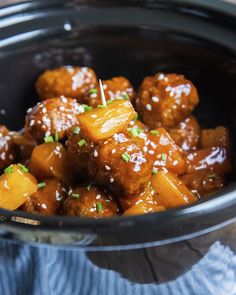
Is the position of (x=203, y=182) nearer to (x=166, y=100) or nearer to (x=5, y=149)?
(x=166, y=100)

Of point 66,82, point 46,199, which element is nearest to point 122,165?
point 46,199

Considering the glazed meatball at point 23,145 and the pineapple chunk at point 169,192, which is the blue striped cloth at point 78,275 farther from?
the glazed meatball at point 23,145

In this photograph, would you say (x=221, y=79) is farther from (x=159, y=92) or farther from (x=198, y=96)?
(x=159, y=92)

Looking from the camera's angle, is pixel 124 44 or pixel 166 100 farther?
pixel 124 44

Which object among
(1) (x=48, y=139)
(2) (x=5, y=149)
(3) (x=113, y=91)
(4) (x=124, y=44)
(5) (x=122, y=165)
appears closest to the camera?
(5) (x=122, y=165)

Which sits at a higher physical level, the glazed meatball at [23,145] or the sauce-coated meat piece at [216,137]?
the glazed meatball at [23,145]

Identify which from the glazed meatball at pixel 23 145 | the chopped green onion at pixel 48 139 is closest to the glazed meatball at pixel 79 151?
the chopped green onion at pixel 48 139

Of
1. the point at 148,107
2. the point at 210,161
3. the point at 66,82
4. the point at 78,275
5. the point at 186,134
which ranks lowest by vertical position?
the point at 78,275
